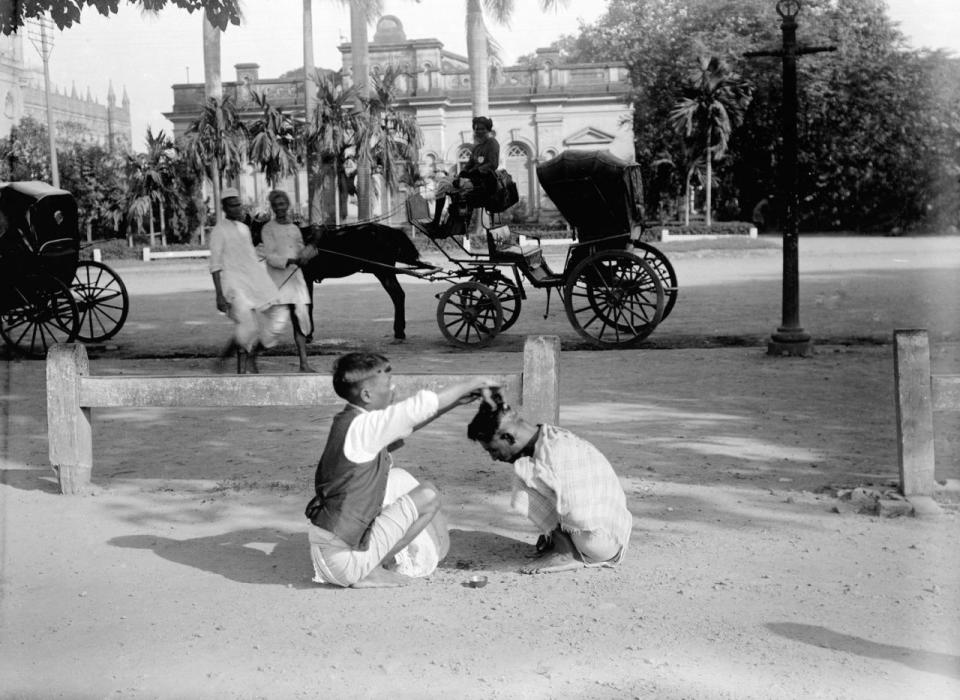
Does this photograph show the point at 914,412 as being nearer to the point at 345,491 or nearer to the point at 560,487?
the point at 560,487

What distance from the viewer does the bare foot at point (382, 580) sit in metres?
4.68

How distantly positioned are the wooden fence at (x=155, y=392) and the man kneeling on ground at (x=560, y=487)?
0.61 m

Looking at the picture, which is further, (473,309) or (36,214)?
(36,214)

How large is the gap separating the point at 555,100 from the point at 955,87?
54.9ft

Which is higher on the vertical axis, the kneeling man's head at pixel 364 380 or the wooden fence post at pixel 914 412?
the kneeling man's head at pixel 364 380

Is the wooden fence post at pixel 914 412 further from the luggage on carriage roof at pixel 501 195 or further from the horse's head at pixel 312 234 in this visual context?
the horse's head at pixel 312 234

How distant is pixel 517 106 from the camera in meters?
48.3

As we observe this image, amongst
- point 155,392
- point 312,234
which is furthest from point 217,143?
point 155,392

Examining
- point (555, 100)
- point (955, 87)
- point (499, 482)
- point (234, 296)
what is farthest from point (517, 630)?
point (555, 100)

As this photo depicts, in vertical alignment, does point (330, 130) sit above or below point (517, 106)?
below

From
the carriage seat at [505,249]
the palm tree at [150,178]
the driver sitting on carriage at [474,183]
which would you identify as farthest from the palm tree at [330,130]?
the driver sitting on carriage at [474,183]

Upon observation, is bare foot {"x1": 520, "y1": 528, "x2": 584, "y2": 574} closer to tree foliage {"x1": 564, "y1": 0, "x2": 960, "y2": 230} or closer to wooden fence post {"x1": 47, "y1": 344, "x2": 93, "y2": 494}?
wooden fence post {"x1": 47, "y1": 344, "x2": 93, "y2": 494}

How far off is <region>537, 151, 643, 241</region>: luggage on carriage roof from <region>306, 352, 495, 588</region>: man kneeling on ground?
7.80 m

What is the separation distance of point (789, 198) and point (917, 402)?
593 cm
